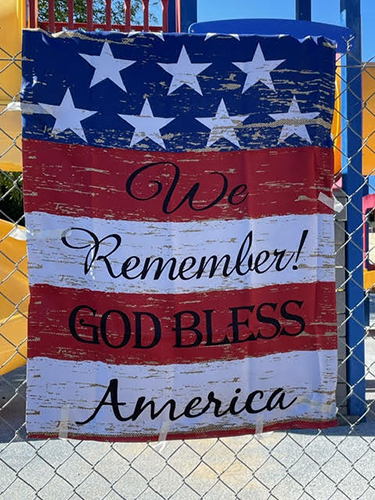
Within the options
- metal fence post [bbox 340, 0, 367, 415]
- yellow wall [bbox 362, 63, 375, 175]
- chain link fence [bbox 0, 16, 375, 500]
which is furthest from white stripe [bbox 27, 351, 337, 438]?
yellow wall [bbox 362, 63, 375, 175]

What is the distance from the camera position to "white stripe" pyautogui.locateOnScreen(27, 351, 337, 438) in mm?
2088

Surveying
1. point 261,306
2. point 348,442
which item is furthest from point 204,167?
point 348,442

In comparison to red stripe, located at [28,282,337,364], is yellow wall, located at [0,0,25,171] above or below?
above

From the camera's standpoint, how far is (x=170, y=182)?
212cm

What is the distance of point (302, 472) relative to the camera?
11.0ft

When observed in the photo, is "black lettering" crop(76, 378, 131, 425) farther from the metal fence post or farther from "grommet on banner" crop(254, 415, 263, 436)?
the metal fence post

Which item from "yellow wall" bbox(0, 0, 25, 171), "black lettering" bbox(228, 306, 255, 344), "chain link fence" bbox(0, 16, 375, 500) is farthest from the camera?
"yellow wall" bbox(0, 0, 25, 171)

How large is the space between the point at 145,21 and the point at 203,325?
3.73 meters

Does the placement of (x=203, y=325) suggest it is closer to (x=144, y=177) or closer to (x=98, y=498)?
(x=144, y=177)

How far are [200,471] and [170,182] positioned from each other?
2.02 metres

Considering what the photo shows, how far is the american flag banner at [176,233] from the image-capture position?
2062 mm

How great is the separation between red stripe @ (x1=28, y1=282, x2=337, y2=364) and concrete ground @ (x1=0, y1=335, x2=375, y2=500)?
34.5 inches

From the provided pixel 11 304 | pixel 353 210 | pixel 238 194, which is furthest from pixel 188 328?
pixel 11 304

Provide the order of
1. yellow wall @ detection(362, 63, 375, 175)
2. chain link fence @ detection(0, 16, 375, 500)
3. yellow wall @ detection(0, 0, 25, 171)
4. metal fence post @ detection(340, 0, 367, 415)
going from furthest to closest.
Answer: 1. yellow wall @ detection(362, 63, 375, 175)
2. metal fence post @ detection(340, 0, 367, 415)
3. yellow wall @ detection(0, 0, 25, 171)
4. chain link fence @ detection(0, 16, 375, 500)
